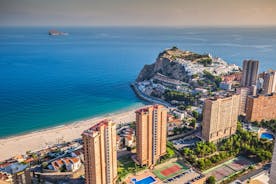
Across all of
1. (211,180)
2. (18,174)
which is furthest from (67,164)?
(211,180)

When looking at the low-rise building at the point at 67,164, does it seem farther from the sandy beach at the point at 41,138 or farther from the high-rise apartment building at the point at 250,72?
the high-rise apartment building at the point at 250,72

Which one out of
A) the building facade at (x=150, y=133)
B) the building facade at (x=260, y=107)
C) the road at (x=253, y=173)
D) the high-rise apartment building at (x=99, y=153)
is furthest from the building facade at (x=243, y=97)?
the high-rise apartment building at (x=99, y=153)

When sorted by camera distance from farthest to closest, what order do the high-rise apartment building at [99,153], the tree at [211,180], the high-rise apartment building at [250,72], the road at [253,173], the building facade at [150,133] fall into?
the high-rise apartment building at [250,72] < the building facade at [150,133] < the road at [253,173] < the tree at [211,180] < the high-rise apartment building at [99,153]

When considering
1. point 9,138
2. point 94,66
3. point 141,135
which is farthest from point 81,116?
point 94,66

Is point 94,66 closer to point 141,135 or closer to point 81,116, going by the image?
point 81,116

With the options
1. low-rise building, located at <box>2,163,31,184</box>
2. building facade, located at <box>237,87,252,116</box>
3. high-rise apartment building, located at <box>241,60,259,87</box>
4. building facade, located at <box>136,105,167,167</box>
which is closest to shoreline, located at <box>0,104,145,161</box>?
low-rise building, located at <box>2,163,31,184</box>

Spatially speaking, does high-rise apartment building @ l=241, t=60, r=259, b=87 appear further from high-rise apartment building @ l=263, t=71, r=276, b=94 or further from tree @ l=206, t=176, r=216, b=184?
tree @ l=206, t=176, r=216, b=184
